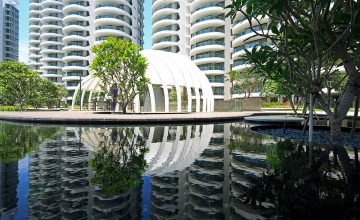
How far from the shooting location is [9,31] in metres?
130

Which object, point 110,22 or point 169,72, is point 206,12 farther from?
point 169,72

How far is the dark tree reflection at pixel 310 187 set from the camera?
4.40m

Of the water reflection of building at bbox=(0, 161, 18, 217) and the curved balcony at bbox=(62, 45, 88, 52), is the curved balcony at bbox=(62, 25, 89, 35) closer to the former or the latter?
the curved balcony at bbox=(62, 45, 88, 52)

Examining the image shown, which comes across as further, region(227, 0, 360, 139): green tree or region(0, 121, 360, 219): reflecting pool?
region(227, 0, 360, 139): green tree

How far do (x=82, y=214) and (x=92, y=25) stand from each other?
94.3m

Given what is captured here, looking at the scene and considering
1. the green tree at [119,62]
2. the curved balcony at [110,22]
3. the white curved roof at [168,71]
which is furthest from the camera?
the curved balcony at [110,22]

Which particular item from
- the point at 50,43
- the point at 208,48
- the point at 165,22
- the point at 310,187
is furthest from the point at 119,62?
the point at 50,43

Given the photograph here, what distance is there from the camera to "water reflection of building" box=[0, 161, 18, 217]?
14.9 feet

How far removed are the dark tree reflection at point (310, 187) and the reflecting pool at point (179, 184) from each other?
0.06ft

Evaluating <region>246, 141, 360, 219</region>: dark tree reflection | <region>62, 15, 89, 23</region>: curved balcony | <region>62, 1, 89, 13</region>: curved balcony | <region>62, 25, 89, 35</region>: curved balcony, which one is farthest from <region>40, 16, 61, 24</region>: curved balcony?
<region>246, 141, 360, 219</region>: dark tree reflection

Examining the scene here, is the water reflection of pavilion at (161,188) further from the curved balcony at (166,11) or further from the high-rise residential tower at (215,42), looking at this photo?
the curved balcony at (166,11)

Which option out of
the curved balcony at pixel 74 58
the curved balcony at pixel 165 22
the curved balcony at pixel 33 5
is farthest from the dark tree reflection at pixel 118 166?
the curved balcony at pixel 33 5

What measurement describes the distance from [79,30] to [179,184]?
93.0 metres

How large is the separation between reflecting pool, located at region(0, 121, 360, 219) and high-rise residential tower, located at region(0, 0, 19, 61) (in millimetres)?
139740
